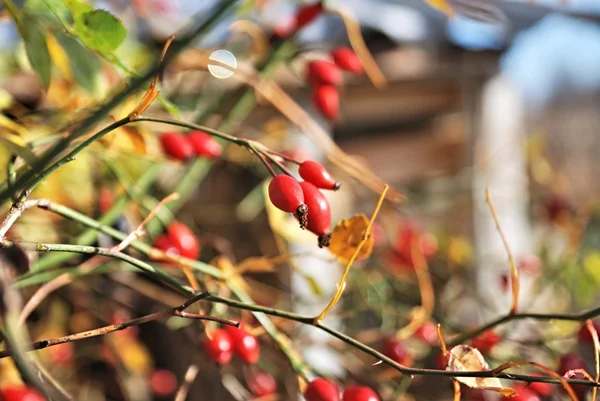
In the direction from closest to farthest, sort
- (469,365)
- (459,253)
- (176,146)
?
(469,365)
(176,146)
(459,253)

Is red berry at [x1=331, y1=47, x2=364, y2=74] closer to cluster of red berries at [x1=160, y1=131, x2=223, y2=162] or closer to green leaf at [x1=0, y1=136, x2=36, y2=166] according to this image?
→ cluster of red berries at [x1=160, y1=131, x2=223, y2=162]

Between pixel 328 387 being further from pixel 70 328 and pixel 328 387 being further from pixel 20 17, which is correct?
pixel 70 328

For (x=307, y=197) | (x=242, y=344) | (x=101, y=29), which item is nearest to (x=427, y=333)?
(x=242, y=344)

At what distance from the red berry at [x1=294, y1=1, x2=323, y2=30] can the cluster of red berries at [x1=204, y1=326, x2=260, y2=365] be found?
0.32 metres

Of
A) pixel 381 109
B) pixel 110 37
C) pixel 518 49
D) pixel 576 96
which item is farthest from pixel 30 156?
pixel 576 96

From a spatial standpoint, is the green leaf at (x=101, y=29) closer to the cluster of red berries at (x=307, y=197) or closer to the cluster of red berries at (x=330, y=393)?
the cluster of red berries at (x=307, y=197)

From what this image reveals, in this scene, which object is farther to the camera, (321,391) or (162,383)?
(162,383)

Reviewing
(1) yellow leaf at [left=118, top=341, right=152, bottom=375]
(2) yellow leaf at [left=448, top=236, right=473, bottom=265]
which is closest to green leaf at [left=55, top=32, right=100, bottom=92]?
(1) yellow leaf at [left=118, top=341, right=152, bottom=375]

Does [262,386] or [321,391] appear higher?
[321,391]

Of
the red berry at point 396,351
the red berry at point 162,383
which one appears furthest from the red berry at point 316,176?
the red berry at point 162,383

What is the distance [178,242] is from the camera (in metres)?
0.58

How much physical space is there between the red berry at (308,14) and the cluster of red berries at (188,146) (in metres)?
0.15

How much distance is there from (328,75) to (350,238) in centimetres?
34

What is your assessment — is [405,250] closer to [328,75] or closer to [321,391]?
[328,75]
